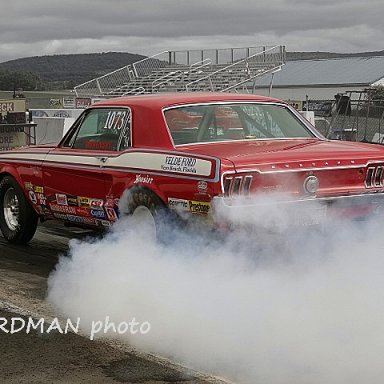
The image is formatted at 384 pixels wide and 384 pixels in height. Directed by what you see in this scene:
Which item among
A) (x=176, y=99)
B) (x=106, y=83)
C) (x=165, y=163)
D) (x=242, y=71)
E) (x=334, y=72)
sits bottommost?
(x=334, y=72)

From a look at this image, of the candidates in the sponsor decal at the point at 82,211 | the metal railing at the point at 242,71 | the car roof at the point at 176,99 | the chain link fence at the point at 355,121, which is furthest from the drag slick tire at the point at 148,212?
the metal railing at the point at 242,71

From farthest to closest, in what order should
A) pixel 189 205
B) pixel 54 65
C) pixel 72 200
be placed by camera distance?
pixel 54 65 → pixel 72 200 → pixel 189 205

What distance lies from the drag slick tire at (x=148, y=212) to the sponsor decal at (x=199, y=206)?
0.29 metres

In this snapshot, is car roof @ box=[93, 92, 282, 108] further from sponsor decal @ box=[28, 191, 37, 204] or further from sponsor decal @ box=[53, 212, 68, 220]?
sponsor decal @ box=[28, 191, 37, 204]

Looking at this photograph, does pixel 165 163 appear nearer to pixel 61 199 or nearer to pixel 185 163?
pixel 185 163

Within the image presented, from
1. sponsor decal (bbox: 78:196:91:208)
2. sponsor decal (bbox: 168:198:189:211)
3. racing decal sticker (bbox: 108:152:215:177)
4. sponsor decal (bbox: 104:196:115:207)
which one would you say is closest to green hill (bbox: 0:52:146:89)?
sponsor decal (bbox: 78:196:91:208)

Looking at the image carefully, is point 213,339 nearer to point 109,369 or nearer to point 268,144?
point 109,369

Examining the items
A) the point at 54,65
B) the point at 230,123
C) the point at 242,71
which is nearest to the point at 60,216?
the point at 230,123

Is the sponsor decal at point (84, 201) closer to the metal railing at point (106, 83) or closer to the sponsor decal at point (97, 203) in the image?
the sponsor decal at point (97, 203)

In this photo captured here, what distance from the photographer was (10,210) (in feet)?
25.7

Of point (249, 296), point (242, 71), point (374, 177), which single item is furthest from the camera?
point (242, 71)

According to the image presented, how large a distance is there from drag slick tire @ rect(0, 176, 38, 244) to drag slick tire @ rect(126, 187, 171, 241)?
197 cm

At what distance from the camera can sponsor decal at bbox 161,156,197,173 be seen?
5316mm

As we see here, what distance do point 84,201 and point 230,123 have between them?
1479mm
